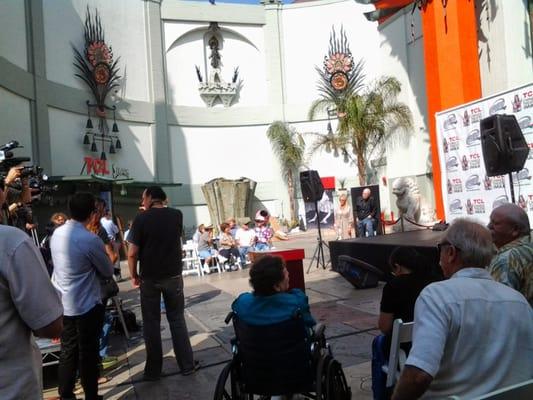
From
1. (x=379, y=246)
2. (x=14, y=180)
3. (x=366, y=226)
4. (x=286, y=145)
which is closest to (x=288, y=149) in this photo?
(x=286, y=145)

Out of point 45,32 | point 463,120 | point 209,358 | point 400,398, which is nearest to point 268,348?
point 400,398

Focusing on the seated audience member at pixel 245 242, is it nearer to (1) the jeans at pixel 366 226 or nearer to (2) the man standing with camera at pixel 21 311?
(1) the jeans at pixel 366 226

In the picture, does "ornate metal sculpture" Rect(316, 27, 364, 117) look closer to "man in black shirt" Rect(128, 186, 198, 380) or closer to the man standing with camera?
"man in black shirt" Rect(128, 186, 198, 380)

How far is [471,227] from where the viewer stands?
6.41ft

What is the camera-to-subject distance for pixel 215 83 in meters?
26.5

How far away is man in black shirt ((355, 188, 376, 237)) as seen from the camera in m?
12.5

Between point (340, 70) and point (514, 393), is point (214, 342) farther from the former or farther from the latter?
point (340, 70)

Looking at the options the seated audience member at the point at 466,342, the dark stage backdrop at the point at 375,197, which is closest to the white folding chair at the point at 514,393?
the seated audience member at the point at 466,342

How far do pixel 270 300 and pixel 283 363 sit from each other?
13.9 inches

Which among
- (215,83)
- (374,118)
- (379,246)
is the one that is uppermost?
(215,83)

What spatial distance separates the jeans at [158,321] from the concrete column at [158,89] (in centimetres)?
2056

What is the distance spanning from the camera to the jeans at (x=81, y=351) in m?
3.66

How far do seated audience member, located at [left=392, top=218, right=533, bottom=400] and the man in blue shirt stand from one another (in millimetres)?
2588

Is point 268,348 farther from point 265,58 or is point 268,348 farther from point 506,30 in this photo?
point 265,58
